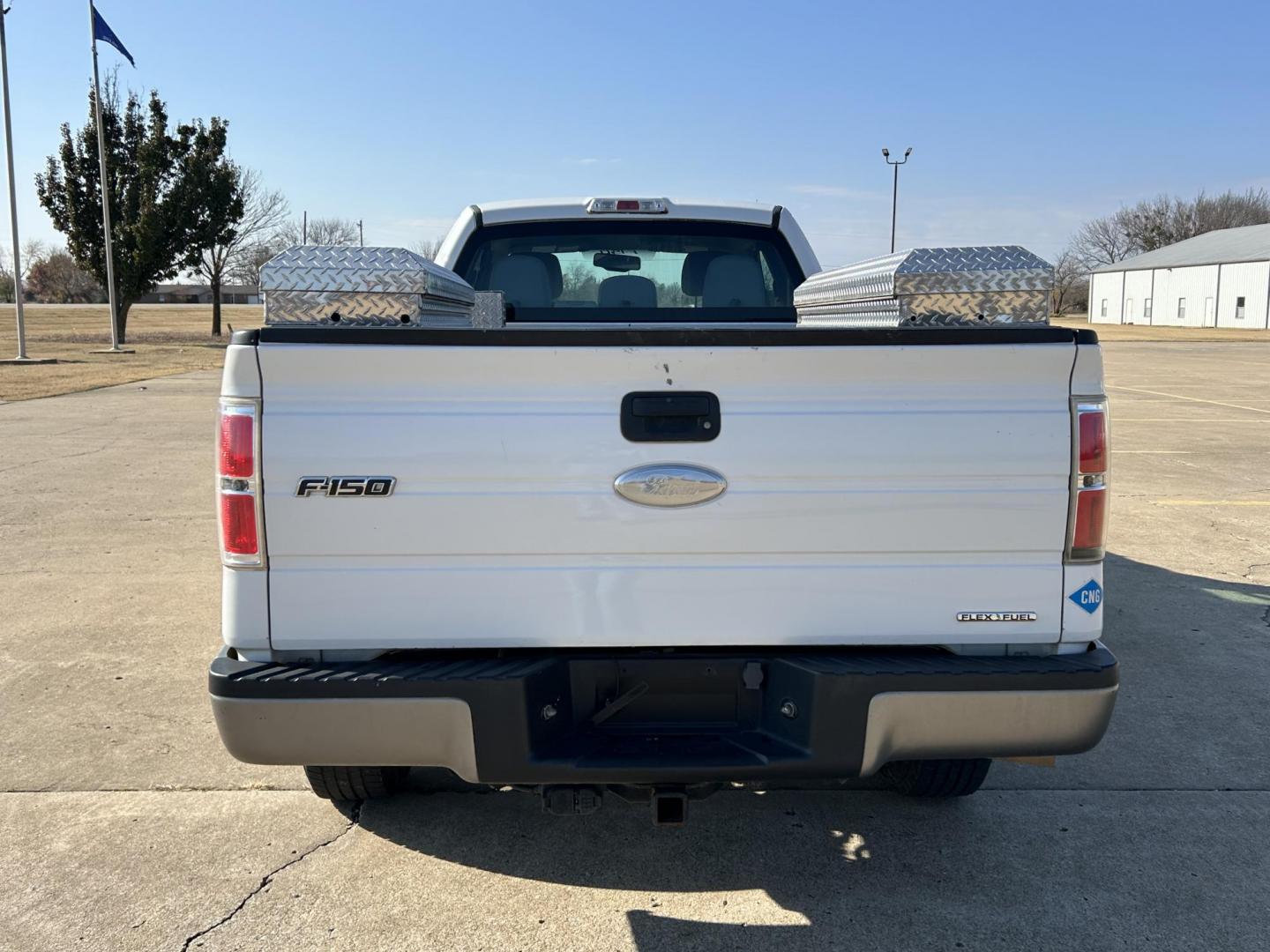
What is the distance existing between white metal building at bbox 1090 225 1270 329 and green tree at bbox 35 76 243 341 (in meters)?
59.6

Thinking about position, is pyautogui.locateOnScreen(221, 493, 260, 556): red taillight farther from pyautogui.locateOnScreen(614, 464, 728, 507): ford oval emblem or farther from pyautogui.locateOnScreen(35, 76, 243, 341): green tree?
pyautogui.locateOnScreen(35, 76, 243, 341): green tree

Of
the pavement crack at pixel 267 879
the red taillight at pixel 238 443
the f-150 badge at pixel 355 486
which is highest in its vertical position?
the red taillight at pixel 238 443

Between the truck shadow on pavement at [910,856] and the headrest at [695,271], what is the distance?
2610mm

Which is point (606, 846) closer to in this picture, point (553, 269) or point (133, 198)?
point (553, 269)

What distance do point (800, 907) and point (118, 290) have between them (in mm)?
37482

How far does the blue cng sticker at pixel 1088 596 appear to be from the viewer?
8.76ft

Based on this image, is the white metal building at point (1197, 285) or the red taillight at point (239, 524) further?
the white metal building at point (1197, 285)

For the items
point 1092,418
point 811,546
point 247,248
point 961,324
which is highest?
point 247,248

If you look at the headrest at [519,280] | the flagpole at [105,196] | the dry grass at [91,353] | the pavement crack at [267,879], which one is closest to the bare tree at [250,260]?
the dry grass at [91,353]

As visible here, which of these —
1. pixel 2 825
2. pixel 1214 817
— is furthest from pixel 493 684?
pixel 1214 817

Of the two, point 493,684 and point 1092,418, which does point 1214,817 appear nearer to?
point 1092,418

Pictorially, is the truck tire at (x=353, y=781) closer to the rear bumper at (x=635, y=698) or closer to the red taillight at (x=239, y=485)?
the rear bumper at (x=635, y=698)

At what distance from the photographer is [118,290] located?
115 ft

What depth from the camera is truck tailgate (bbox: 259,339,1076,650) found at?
2547 mm
